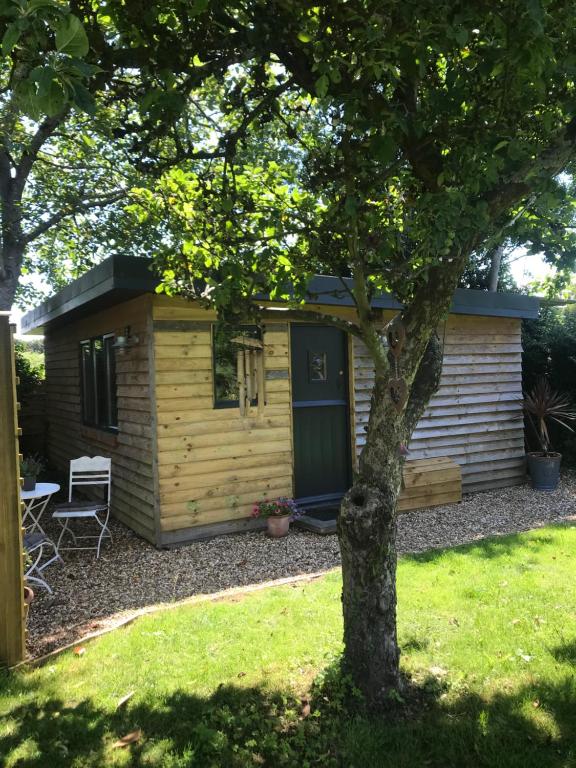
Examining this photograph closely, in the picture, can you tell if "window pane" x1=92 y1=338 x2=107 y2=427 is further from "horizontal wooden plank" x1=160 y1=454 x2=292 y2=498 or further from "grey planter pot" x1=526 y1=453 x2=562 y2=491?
"grey planter pot" x1=526 y1=453 x2=562 y2=491

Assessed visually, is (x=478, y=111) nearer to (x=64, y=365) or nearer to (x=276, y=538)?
(x=276, y=538)

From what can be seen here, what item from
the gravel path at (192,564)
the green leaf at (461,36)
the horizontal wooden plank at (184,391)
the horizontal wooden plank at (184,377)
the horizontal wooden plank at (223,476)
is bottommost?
the gravel path at (192,564)

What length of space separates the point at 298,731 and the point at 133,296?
4.93 m

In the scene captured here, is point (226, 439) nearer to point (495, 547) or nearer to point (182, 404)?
point (182, 404)

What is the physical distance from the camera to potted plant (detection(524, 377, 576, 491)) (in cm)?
872

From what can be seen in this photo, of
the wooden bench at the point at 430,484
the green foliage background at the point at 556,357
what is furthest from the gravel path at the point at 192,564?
the green foliage background at the point at 556,357

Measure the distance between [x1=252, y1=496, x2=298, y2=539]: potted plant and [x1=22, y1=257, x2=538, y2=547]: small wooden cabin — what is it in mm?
182

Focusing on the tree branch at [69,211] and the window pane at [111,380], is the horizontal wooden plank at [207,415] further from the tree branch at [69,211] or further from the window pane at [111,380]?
the tree branch at [69,211]

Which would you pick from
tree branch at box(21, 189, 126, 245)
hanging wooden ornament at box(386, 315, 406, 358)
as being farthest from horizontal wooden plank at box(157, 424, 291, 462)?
tree branch at box(21, 189, 126, 245)

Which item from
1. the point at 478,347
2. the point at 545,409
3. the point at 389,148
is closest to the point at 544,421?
the point at 545,409

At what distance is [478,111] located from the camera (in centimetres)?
270

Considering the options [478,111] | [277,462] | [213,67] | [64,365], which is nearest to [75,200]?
[64,365]

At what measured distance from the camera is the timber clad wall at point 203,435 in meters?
5.98

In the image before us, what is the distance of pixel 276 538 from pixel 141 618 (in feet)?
7.88
